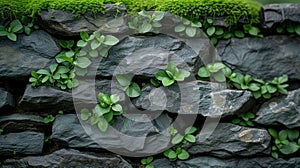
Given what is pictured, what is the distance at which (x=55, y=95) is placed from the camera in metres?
2.12

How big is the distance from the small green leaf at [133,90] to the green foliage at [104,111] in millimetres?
83

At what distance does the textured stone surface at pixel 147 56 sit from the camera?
217cm

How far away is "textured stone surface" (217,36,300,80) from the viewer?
2.32m

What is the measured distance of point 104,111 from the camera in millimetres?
2096

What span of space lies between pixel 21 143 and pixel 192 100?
3.73ft

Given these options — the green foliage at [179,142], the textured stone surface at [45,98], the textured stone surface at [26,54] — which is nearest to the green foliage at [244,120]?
the green foliage at [179,142]

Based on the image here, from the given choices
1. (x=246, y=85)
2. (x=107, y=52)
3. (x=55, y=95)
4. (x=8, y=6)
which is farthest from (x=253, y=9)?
(x=8, y=6)

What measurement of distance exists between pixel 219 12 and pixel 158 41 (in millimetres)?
464

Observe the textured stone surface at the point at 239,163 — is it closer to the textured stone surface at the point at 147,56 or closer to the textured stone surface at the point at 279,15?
the textured stone surface at the point at 147,56

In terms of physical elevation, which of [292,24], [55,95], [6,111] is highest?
[292,24]

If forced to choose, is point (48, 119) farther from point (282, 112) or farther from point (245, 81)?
point (282, 112)

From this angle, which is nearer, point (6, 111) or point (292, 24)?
point (6, 111)

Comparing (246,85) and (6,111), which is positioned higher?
(246,85)

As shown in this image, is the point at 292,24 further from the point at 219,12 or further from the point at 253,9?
the point at 219,12
